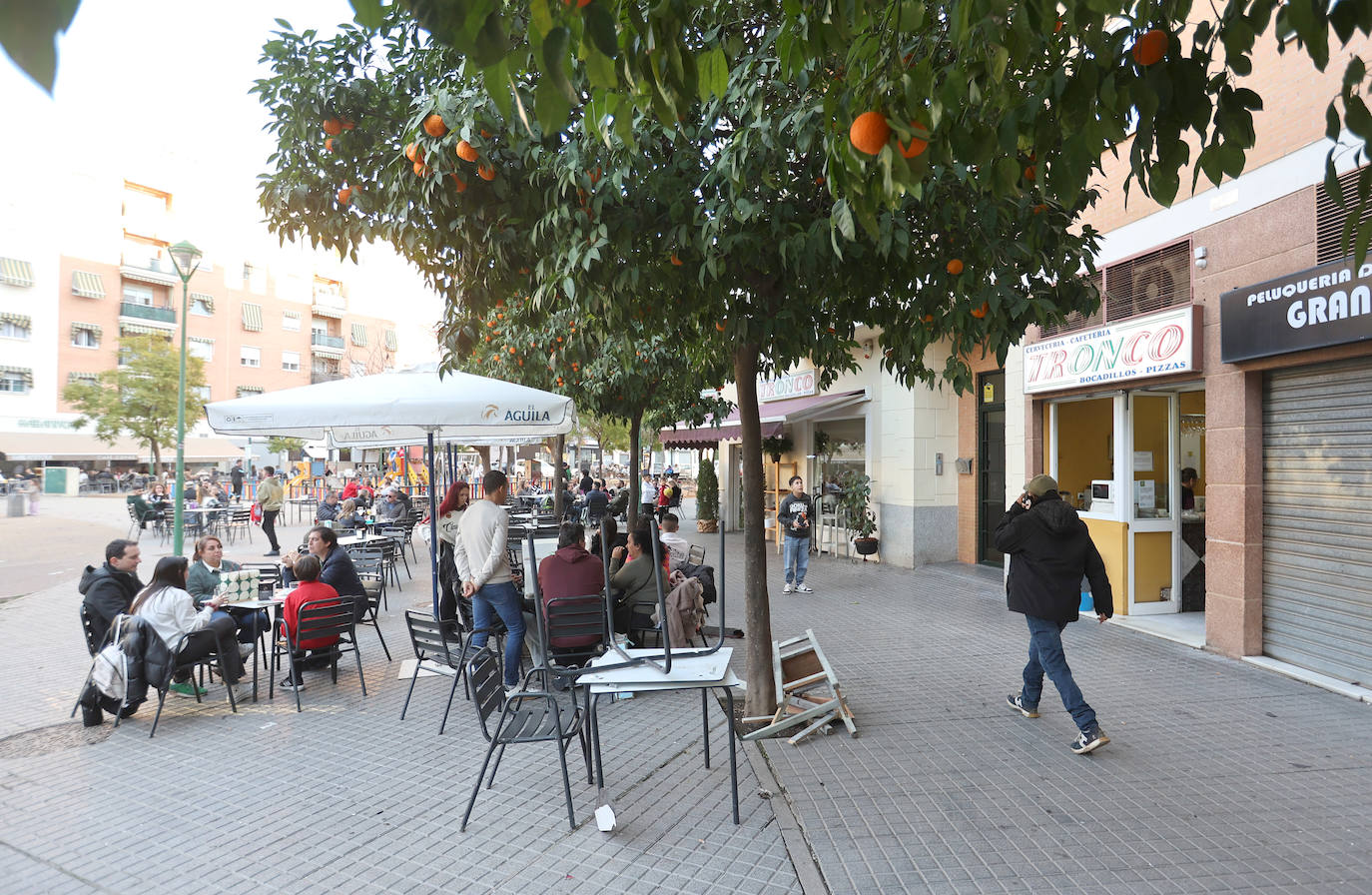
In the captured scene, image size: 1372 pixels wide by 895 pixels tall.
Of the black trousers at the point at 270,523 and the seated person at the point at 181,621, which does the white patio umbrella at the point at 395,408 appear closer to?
the seated person at the point at 181,621

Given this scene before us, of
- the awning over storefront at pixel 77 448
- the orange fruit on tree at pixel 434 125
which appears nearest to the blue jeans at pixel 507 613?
→ the orange fruit on tree at pixel 434 125

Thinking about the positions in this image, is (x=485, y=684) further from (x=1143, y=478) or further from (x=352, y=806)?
(x=1143, y=478)

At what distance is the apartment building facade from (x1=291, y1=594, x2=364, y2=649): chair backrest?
33.1 meters

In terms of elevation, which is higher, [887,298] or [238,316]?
[238,316]

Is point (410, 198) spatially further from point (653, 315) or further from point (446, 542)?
point (446, 542)

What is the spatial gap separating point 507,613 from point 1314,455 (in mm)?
6935

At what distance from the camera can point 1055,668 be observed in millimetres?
4945

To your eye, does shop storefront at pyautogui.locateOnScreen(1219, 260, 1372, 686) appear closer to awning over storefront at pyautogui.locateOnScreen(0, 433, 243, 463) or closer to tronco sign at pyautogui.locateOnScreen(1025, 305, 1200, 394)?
tronco sign at pyautogui.locateOnScreen(1025, 305, 1200, 394)

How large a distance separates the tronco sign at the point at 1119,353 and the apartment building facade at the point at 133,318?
3348cm

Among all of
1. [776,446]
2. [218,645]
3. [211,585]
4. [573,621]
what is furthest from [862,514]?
[218,645]

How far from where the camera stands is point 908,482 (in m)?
13.2

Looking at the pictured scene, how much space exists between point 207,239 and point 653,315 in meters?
54.8

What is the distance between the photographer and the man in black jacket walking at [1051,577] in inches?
195

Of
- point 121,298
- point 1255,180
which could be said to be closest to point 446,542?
point 1255,180
